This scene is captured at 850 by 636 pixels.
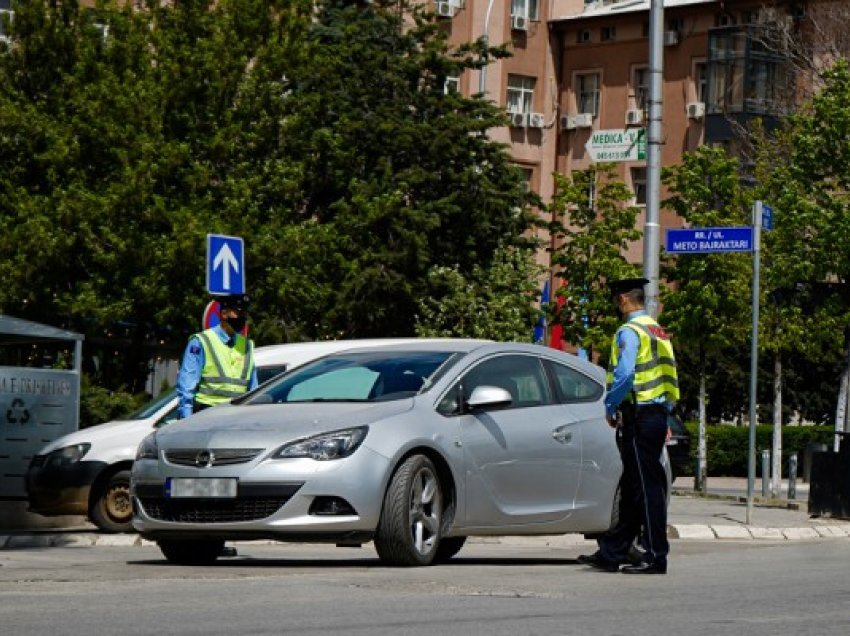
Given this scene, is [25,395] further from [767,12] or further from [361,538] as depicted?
[767,12]

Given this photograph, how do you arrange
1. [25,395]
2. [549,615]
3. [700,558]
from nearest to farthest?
1. [549,615]
2. [700,558]
3. [25,395]

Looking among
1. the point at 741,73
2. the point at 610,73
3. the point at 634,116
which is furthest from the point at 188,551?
the point at 610,73

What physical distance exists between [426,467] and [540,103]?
58.6 meters

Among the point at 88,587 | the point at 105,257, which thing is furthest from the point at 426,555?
the point at 105,257

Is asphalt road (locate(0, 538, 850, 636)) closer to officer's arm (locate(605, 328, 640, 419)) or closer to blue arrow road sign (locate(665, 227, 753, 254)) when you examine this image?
officer's arm (locate(605, 328, 640, 419))

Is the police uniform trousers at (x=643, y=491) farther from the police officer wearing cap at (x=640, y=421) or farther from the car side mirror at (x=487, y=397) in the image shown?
the car side mirror at (x=487, y=397)

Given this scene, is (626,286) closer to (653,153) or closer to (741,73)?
(653,153)

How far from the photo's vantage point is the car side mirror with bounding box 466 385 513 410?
14.6 metres

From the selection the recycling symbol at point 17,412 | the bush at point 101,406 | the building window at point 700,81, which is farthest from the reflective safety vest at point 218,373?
the building window at point 700,81

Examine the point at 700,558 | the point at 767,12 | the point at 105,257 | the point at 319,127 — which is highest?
the point at 767,12

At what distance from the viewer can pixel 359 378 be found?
14.7 meters

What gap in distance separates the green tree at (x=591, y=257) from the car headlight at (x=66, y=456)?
2150 centimetres

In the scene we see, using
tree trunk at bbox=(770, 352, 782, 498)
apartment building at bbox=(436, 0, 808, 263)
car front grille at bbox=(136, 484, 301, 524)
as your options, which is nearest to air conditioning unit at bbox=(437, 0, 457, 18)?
apartment building at bbox=(436, 0, 808, 263)

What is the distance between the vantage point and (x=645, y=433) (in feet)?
47.7
